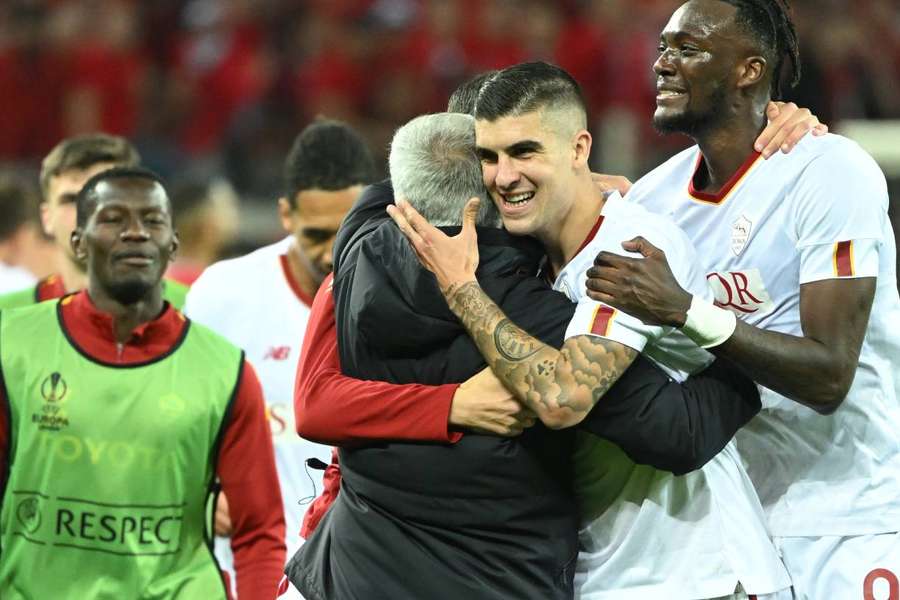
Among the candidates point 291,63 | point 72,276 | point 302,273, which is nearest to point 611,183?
point 302,273

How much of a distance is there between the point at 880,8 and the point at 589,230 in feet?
31.9

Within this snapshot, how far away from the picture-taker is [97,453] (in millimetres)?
4699

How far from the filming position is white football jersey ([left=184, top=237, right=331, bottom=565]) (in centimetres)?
593

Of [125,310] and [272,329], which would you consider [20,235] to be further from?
[125,310]

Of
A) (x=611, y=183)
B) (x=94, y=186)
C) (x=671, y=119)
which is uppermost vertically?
(x=94, y=186)

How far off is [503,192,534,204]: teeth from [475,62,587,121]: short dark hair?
19 centimetres

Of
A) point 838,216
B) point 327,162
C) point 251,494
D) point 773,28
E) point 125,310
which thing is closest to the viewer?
point 838,216

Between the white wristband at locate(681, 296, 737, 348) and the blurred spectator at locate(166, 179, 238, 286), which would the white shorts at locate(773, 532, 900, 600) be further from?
the blurred spectator at locate(166, 179, 238, 286)

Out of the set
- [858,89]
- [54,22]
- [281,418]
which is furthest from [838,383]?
[54,22]

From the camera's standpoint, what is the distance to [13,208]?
27.6 ft

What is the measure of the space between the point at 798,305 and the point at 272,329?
2.46m

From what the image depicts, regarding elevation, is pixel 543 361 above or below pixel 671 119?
below

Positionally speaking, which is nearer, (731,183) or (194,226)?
(731,183)

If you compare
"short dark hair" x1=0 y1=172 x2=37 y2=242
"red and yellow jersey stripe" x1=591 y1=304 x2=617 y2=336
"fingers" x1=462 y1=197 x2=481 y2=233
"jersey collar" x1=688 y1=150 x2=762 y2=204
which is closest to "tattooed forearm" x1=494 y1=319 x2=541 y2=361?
"red and yellow jersey stripe" x1=591 y1=304 x2=617 y2=336
